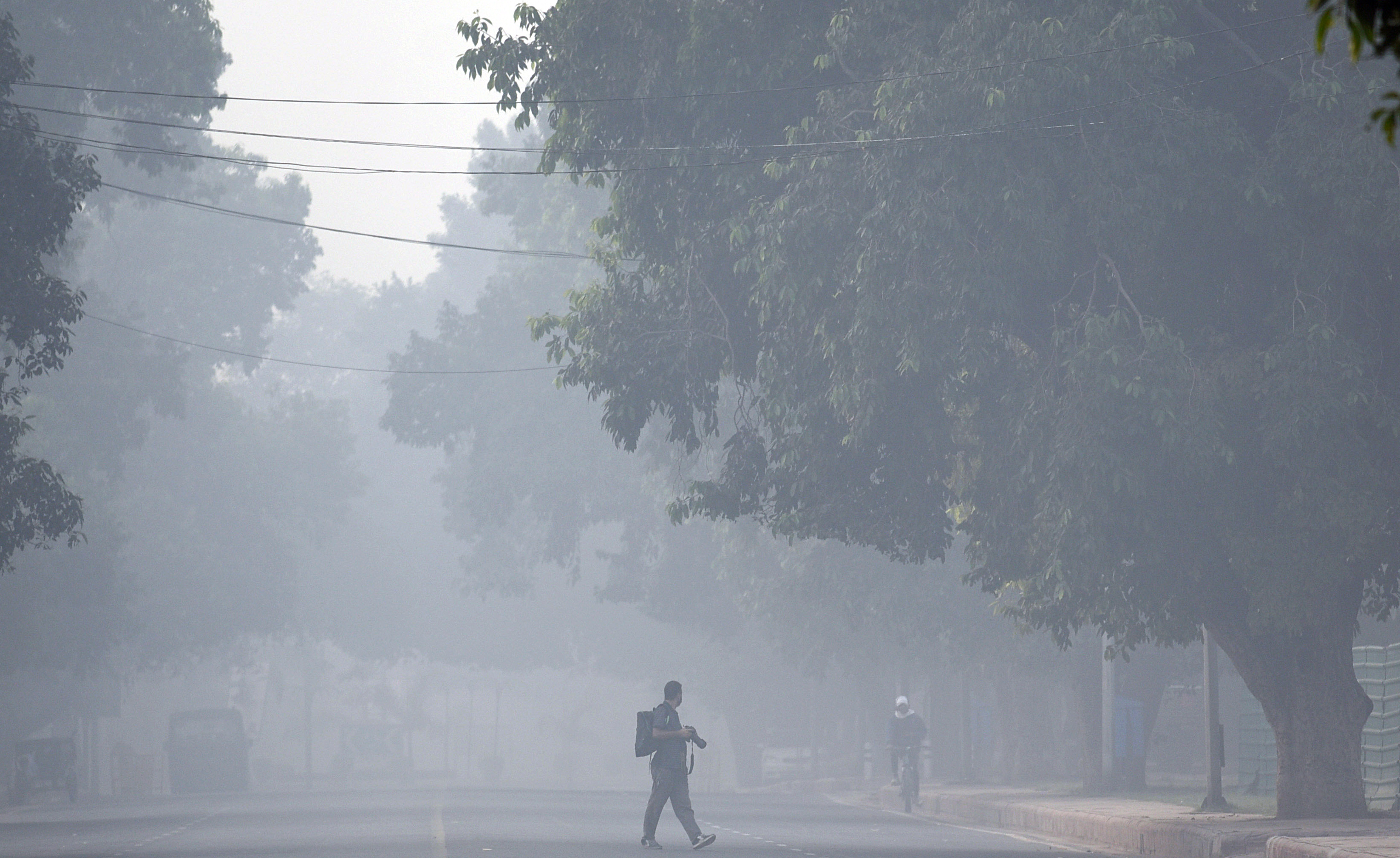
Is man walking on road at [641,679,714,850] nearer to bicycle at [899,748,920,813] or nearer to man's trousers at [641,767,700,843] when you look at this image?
man's trousers at [641,767,700,843]

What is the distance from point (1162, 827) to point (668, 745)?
5.16 metres

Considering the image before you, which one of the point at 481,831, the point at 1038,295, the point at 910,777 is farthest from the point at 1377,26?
the point at 910,777

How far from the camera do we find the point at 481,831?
23078 mm

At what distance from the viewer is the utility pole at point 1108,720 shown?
94.5 feet

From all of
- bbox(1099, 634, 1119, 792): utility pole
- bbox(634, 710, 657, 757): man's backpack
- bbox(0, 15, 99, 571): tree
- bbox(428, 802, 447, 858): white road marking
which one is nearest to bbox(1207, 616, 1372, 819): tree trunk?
bbox(634, 710, 657, 757): man's backpack

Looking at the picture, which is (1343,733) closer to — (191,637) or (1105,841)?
(1105,841)

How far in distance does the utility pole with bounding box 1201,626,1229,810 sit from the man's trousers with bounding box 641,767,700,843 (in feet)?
21.1

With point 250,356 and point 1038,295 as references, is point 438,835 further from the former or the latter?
point 250,356

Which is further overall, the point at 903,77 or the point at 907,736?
the point at 907,736

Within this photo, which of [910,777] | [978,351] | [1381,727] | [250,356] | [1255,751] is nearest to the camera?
[978,351]

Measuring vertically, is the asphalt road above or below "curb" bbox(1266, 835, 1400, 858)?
below

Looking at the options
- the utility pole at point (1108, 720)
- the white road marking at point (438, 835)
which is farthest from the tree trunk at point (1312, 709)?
the utility pole at point (1108, 720)

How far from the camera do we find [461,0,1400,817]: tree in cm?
1698

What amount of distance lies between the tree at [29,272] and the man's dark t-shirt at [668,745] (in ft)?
24.5
